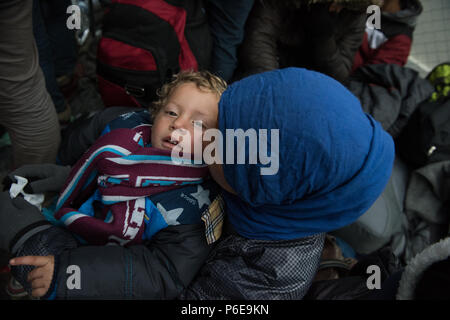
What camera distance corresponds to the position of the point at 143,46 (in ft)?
3.69

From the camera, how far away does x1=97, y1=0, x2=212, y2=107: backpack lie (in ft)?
3.69

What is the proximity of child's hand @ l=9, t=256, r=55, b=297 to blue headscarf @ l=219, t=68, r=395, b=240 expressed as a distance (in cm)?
48

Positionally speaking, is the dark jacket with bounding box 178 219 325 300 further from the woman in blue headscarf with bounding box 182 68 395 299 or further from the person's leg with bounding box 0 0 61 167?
the person's leg with bounding box 0 0 61 167

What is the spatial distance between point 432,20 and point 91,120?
84.8 inches

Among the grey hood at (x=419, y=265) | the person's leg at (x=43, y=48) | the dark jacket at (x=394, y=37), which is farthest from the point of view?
the dark jacket at (x=394, y=37)

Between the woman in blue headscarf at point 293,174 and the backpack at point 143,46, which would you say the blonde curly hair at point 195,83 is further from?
the woman in blue headscarf at point 293,174

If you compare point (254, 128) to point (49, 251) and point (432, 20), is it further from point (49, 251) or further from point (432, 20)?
point (432, 20)

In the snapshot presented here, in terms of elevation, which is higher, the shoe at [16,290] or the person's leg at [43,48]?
→ the person's leg at [43,48]

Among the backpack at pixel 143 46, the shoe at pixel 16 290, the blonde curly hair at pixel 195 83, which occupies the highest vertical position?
the backpack at pixel 143 46

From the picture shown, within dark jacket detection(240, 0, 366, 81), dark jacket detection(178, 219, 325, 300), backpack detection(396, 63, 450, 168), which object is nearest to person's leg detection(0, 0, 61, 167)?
dark jacket detection(178, 219, 325, 300)

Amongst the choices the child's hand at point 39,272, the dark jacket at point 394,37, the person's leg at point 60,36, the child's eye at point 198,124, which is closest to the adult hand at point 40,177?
the child's hand at point 39,272

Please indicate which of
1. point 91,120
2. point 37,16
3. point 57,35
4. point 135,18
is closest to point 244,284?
point 91,120

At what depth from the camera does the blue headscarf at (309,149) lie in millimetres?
579

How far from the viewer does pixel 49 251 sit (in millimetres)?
801
